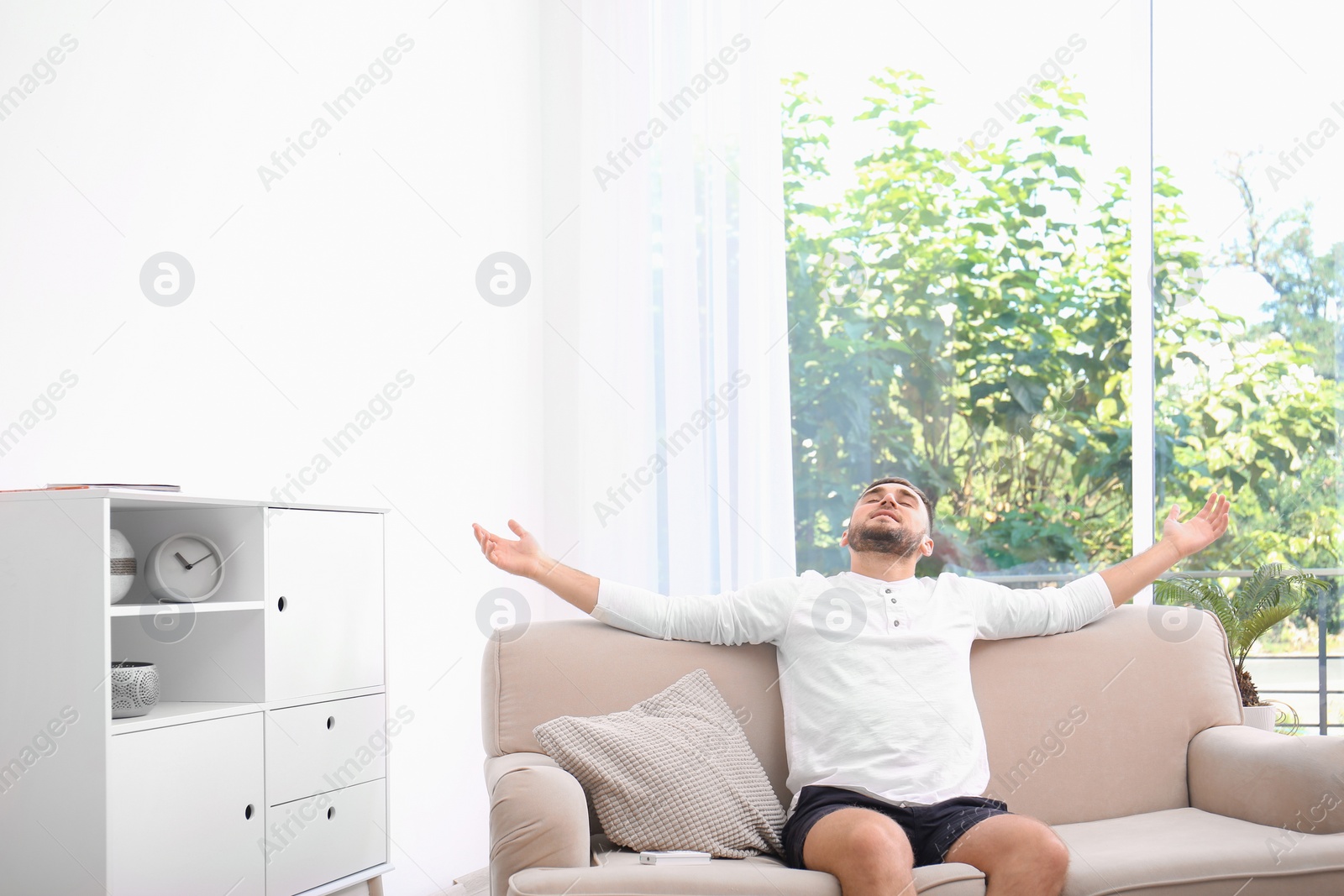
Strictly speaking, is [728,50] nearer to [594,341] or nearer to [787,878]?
[594,341]

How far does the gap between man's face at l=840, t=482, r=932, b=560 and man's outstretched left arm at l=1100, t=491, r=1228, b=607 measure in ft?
1.32

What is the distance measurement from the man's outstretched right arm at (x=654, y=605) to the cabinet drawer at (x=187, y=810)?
1.94ft

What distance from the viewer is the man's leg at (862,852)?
5.43ft

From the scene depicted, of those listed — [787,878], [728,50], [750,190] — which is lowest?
[787,878]

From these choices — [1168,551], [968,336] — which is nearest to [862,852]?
[1168,551]

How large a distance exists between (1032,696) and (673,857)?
87 cm

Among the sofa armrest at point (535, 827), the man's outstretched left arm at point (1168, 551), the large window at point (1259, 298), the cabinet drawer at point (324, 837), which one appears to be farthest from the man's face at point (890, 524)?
the large window at point (1259, 298)

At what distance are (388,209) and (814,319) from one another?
5.14ft

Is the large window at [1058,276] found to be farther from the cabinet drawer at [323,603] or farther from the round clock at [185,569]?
the round clock at [185,569]

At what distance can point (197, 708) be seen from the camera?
2.04 meters

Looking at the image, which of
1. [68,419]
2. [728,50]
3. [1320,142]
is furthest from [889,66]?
[68,419]

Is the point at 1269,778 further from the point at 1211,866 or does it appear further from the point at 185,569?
the point at 185,569

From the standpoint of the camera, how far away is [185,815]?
1890 mm

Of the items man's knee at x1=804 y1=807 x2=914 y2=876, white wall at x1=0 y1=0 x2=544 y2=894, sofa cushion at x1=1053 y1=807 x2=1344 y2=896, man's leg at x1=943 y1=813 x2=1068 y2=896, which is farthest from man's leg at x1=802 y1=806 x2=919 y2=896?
white wall at x1=0 y1=0 x2=544 y2=894
